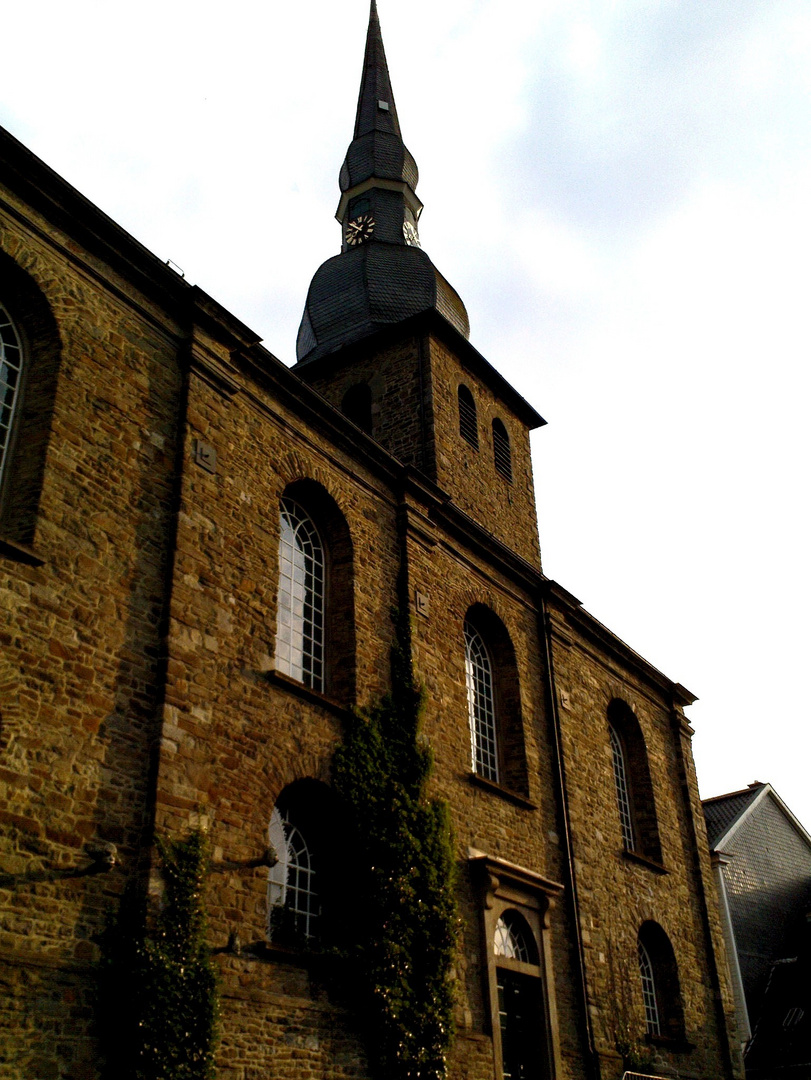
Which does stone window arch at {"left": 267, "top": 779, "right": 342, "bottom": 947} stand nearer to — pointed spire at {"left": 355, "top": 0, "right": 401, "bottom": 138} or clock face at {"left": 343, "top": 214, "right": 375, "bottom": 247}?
clock face at {"left": 343, "top": 214, "right": 375, "bottom": 247}

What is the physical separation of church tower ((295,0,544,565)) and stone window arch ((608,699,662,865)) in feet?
12.0

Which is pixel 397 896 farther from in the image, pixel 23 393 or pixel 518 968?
pixel 23 393

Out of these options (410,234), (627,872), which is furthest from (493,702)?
(410,234)

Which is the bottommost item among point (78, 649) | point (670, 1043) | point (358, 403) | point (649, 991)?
point (670, 1043)

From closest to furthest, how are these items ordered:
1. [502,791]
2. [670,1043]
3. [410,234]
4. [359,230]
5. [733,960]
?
[502,791] → [670,1043] → [733,960] → [359,230] → [410,234]

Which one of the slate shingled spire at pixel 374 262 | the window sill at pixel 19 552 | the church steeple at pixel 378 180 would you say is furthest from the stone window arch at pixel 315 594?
the church steeple at pixel 378 180

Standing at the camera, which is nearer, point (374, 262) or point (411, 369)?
point (411, 369)

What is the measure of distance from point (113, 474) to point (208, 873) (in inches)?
162

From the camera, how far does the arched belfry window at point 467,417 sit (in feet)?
68.5

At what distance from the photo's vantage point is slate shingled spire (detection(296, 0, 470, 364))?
22.4 meters

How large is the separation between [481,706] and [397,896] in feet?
17.1

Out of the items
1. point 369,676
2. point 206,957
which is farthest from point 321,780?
point 206,957

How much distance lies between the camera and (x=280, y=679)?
12.5 meters

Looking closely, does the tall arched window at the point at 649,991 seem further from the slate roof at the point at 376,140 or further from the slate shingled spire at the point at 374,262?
the slate roof at the point at 376,140
